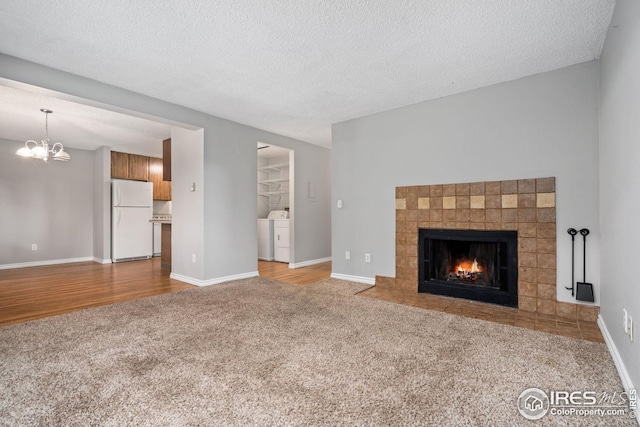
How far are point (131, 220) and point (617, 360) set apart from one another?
7.37 metres

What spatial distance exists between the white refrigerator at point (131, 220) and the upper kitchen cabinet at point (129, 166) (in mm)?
264

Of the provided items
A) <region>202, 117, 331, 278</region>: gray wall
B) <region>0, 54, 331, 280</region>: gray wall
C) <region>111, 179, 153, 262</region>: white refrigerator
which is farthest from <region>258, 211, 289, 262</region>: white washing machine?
<region>111, 179, 153, 262</region>: white refrigerator

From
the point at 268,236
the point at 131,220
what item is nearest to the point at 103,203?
the point at 131,220

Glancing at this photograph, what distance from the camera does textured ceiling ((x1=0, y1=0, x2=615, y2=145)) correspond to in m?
2.01

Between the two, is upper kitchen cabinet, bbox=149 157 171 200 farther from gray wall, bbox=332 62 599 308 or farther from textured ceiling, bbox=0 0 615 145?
gray wall, bbox=332 62 599 308

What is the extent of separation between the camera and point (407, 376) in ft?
5.81

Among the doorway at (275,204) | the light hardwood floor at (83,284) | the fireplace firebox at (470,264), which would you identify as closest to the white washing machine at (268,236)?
the doorway at (275,204)

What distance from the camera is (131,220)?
21.2 feet

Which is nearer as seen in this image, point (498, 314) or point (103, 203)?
point (498, 314)

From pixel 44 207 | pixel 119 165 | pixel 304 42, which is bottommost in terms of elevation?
pixel 44 207

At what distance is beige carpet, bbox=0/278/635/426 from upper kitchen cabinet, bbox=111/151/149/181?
4.51m

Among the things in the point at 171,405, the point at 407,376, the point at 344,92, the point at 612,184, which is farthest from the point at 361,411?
the point at 344,92

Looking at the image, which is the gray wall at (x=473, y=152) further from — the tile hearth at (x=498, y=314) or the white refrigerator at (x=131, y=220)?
the white refrigerator at (x=131, y=220)

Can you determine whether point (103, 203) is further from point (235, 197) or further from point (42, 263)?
point (235, 197)
